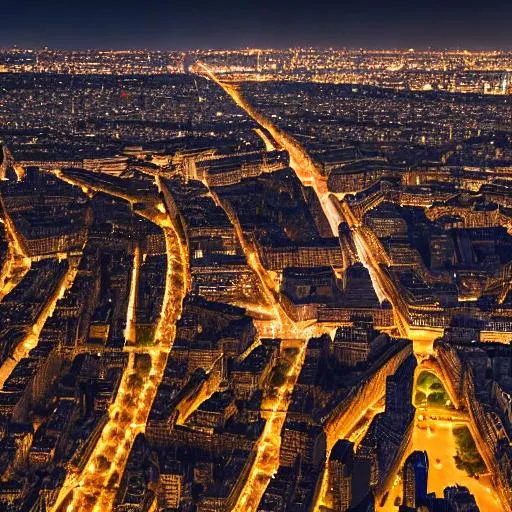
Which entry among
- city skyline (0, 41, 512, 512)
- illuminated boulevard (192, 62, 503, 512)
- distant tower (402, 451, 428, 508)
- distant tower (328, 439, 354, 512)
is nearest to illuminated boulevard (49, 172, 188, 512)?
city skyline (0, 41, 512, 512)

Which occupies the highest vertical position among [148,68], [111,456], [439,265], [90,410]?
[148,68]

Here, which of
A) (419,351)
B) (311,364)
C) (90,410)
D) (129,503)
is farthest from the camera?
(419,351)

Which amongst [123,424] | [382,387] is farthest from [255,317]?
[123,424]

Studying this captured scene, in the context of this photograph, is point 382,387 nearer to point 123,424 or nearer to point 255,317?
point 255,317

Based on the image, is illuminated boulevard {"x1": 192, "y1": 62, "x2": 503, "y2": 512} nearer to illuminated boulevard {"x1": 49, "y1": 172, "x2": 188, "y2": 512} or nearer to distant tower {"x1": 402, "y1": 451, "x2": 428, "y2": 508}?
distant tower {"x1": 402, "y1": 451, "x2": 428, "y2": 508}

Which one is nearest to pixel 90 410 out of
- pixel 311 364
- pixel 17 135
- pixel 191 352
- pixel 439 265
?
pixel 191 352

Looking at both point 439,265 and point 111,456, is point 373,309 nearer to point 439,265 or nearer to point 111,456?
point 439,265

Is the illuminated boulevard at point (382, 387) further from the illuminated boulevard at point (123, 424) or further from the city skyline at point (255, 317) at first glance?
the illuminated boulevard at point (123, 424)
